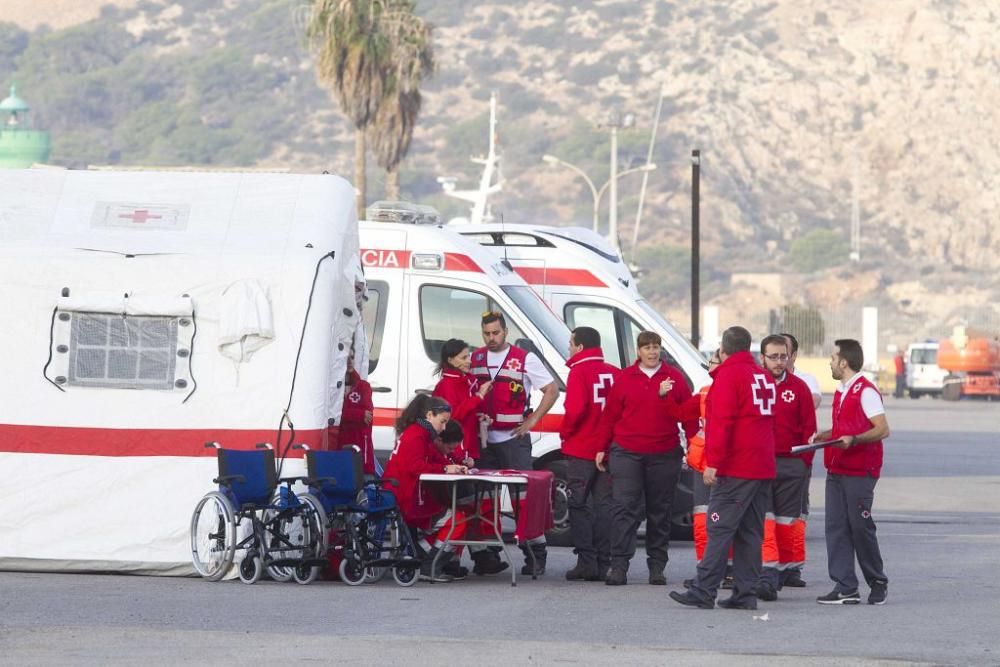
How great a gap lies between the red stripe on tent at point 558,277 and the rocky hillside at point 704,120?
89.2m

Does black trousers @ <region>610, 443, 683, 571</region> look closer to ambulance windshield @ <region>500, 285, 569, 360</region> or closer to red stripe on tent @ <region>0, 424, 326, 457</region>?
red stripe on tent @ <region>0, 424, 326, 457</region>

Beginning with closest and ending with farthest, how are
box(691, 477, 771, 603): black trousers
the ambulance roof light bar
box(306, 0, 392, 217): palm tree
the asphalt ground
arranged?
the asphalt ground → box(691, 477, 771, 603): black trousers → the ambulance roof light bar → box(306, 0, 392, 217): palm tree

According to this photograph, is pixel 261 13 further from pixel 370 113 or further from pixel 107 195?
pixel 107 195

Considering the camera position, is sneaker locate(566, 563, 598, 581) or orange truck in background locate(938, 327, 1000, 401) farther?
orange truck in background locate(938, 327, 1000, 401)

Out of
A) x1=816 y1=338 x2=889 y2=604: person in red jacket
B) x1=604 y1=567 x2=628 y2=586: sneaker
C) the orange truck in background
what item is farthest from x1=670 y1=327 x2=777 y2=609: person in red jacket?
the orange truck in background

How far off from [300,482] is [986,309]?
9721 cm

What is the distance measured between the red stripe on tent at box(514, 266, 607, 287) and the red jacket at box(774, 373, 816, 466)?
449 cm

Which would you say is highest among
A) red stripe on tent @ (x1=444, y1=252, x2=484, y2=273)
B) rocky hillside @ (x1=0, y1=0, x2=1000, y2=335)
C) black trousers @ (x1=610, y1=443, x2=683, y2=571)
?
rocky hillside @ (x1=0, y1=0, x2=1000, y2=335)

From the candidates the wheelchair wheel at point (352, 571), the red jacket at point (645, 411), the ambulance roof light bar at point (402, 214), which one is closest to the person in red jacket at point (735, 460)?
the red jacket at point (645, 411)

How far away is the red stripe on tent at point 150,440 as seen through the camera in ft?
45.2

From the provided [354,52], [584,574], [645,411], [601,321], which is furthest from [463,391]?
[354,52]

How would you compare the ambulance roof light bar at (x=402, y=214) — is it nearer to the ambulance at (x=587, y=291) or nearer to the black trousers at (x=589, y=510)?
the ambulance at (x=587, y=291)

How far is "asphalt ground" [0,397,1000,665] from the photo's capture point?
33.4 feet

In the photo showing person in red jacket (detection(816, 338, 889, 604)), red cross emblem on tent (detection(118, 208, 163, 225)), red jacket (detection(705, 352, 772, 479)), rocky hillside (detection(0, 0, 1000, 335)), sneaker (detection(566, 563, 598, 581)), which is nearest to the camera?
red jacket (detection(705, 352, 772, 479))
